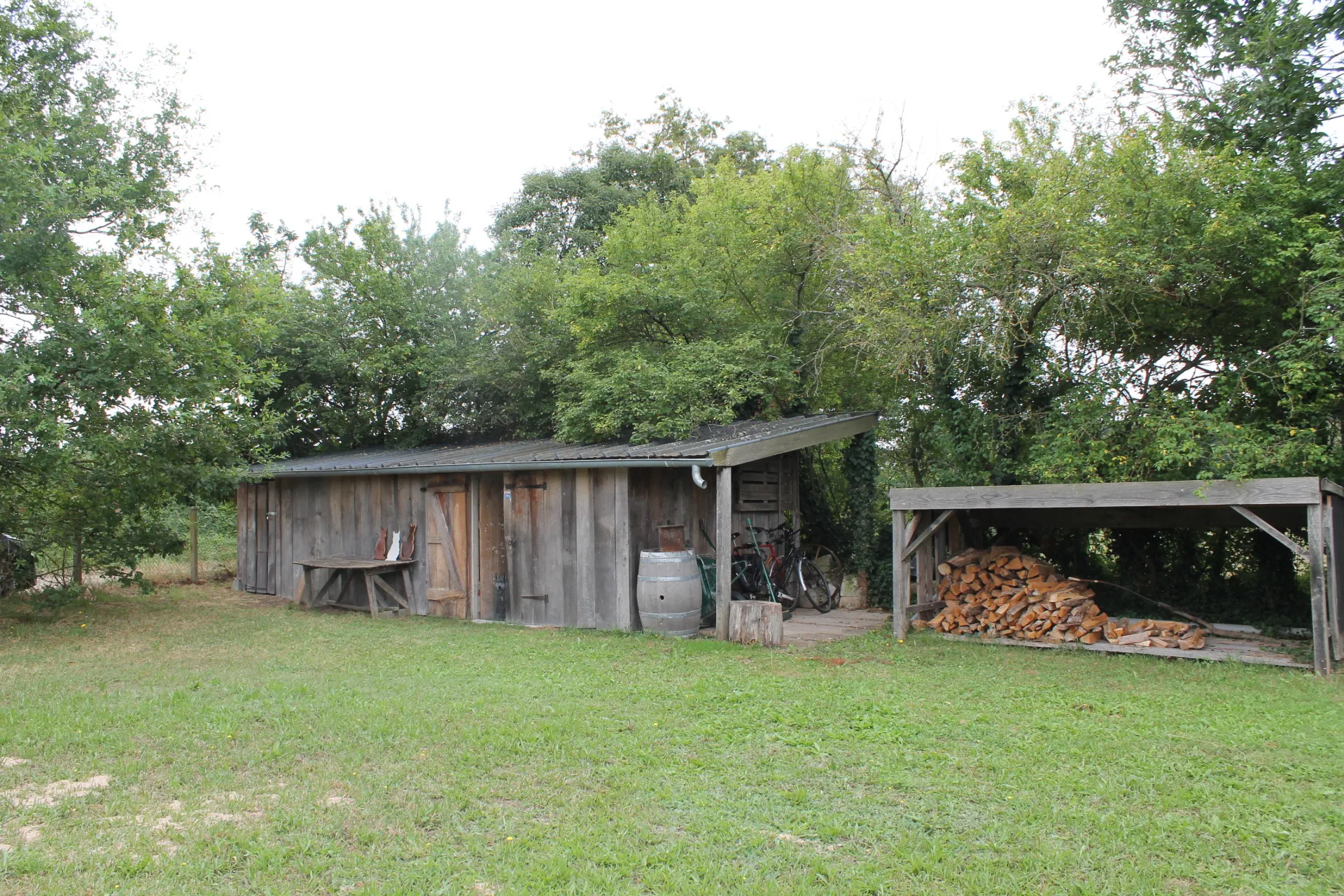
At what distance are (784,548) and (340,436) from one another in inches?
386

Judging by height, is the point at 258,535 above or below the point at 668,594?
above

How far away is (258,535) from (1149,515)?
40.2 ft

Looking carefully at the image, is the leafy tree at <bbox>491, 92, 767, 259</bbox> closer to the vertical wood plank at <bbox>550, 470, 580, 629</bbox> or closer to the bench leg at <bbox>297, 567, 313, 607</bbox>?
the bench leg at <bbox>297, 567, 313, 607</bbox>

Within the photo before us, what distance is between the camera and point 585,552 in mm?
9492

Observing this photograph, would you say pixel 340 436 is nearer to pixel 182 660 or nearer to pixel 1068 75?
pixel 182 660

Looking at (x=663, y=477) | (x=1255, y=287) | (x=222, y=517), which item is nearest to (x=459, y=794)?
(x=663, y=477)

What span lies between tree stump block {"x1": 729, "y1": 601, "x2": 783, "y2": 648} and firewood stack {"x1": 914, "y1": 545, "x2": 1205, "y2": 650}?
1.73 metres

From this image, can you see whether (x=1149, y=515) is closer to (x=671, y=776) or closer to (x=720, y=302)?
(x=720, y=302)

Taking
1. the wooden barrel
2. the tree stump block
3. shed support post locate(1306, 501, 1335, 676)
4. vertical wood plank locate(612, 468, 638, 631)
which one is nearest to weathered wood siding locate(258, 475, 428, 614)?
vertical wood plank locate(612, 468, 638, 631)

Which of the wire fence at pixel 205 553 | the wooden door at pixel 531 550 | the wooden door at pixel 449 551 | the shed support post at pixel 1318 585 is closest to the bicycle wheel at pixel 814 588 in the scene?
the wooden door at pixel 531 550

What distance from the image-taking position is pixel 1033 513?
9.73 metres

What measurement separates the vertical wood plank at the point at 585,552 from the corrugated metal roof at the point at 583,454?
361 mm

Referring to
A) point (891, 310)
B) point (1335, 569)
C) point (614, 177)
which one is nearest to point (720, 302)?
point (891, 310)

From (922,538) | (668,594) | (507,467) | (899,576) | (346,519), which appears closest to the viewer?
(899,576)
